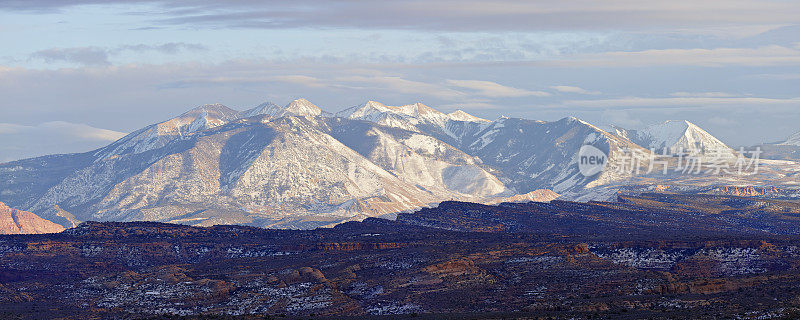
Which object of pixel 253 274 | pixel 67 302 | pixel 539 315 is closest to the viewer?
pixel 539 315

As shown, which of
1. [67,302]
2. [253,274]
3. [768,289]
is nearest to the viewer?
[768,289]

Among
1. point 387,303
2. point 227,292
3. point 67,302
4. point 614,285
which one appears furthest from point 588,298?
point 67,302

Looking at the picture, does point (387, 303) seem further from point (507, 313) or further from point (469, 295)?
point (507, 313)

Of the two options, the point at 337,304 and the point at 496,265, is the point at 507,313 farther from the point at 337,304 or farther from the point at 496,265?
the point at 496,265

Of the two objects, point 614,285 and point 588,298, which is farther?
point 614,285

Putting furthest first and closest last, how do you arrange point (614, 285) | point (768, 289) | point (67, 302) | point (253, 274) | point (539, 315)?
point (253, 274) → point (67, 302) → point (614, 285) → point (768, 289) → point (539, 315)

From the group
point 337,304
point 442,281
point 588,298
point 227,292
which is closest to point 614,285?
point 588,298

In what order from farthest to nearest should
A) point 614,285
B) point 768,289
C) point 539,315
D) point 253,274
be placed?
point 253,274, point 614,285, point 768,289, point 539,315

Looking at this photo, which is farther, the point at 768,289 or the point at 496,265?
the point at 496,265
